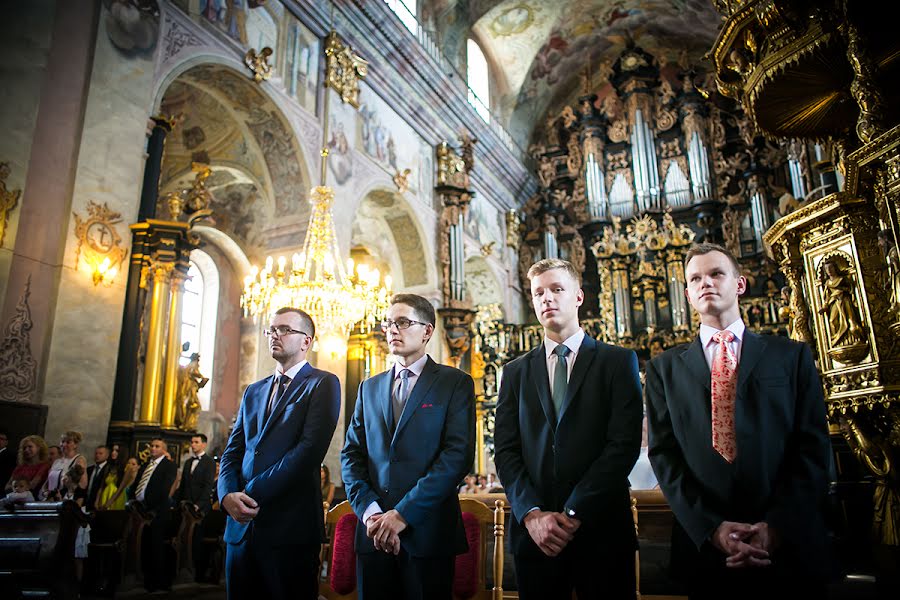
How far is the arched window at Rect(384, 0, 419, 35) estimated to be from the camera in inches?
Result: 513

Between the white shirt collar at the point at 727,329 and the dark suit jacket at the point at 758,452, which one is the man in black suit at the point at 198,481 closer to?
the dark suit jacket at the point at 758,452

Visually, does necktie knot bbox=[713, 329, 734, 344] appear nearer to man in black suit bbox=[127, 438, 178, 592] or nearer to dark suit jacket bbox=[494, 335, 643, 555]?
dark suit jacket bbox=[494, 335, 643, 555]

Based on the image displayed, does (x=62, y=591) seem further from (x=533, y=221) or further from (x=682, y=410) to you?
(x=533, y=221)

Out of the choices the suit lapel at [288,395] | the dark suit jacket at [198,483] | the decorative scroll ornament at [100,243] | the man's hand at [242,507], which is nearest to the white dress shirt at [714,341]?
the suit lapel at [288,395]

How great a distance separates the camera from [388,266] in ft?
44.7

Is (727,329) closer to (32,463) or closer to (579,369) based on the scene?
(579,369)

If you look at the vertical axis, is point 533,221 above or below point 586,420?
above

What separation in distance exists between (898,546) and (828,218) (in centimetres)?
258

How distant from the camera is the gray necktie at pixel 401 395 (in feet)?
9.16

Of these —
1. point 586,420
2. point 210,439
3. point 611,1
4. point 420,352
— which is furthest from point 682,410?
point 611,1

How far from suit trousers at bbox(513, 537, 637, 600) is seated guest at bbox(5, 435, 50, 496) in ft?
15.5

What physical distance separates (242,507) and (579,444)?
54.5 inches

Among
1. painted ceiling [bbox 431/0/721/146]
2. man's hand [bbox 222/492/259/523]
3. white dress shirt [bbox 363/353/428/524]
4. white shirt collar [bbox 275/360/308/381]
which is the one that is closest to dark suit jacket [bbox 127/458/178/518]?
white shirt collar [bbox 275/360/308/381]

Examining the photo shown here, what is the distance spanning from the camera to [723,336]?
7.71 ft
